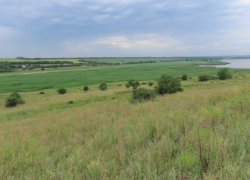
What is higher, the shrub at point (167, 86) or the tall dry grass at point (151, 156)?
the tall dry grass at point (151, 156)

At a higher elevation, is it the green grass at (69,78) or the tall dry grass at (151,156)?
the tall dry grass at (151,156)

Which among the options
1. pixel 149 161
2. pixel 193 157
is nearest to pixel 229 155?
pixel 193 157

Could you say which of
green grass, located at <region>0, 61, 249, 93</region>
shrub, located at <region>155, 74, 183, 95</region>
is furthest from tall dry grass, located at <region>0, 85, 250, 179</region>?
green grass, located at <region>0, 61, 249, 93</region>

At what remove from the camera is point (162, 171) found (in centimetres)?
219

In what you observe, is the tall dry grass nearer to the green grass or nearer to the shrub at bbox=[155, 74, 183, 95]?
the shrub at bbox=[155, 74, 183, 95]

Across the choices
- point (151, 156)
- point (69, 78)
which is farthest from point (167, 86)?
point (69, 78)

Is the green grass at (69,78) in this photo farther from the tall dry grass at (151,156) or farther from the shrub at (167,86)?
the tall dry grass at (151,156)

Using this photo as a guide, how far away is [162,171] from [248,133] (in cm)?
184

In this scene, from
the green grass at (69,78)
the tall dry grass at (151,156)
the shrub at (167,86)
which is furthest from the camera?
the green grass at (69,78)

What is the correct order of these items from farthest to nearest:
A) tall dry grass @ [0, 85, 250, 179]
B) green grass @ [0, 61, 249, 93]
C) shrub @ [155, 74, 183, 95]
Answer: green grass @ [0, 61, 249, 93] < shrub @ [155, 74, 183, 95] < tall dry grass @ [0, 85, 250, 179]

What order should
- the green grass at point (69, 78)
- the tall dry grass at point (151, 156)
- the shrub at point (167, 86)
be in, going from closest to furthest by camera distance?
the tall dry grass at point (151, 156), the shrub at point (167, 86), the green grass at point (69, 78)

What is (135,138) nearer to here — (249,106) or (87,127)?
(87,127)

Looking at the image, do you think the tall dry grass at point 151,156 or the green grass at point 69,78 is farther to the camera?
the green grass at point 69,78

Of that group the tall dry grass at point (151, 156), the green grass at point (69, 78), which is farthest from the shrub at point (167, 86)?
the green grass at point (69, 78)
